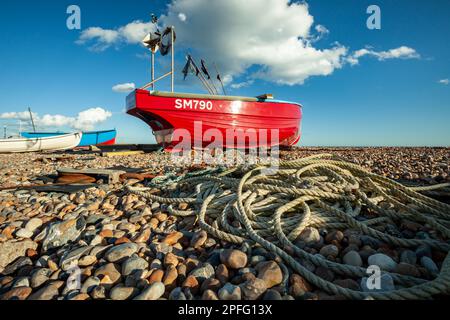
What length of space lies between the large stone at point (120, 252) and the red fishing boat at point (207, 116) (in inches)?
278

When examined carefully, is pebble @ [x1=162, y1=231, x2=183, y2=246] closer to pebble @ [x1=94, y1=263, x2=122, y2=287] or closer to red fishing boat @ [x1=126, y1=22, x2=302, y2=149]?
pebble @ [x1=94, y1=263, x2=122, y2=287]

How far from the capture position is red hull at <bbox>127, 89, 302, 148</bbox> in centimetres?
806

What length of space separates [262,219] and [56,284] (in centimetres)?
131

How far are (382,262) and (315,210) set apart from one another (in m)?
0.70

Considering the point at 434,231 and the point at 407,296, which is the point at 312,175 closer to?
the point at 434,231

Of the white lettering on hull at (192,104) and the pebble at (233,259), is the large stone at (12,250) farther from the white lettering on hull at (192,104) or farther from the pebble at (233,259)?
the white lettering on hull at (192,104)

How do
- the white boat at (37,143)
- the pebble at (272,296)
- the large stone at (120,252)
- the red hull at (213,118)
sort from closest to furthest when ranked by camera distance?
1. the pebble at (272,296)
2. the large stone at (120,252)
3. the red hull at (213,118)
4. the white boat at (37,143)

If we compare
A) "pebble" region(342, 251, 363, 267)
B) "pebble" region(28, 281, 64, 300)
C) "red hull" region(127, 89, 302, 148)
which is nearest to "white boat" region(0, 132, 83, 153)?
"red hull" region(127, 89, 302, 148)

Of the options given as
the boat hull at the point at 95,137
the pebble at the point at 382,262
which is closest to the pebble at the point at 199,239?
the pebble at the point at 382,262

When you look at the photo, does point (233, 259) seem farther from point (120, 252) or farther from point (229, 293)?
point (120, 252)

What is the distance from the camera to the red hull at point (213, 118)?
806cm

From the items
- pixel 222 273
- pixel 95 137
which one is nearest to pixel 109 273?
pixel 222 273

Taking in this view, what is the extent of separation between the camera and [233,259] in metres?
1.32
